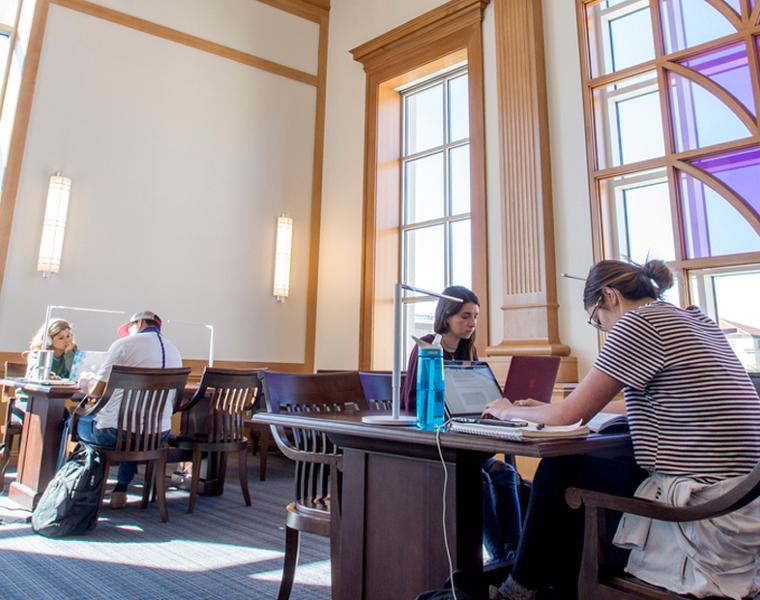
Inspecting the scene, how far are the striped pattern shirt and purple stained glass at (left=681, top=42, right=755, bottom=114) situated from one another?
2814mm

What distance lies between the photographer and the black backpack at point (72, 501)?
2.59m

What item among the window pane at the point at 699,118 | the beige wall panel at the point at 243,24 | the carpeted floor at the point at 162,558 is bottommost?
the carpeted floor at the point at 162,558

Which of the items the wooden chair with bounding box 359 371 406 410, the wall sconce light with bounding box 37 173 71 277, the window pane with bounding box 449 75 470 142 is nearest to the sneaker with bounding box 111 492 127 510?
the wooden chair with bounding box 359 371 406 410

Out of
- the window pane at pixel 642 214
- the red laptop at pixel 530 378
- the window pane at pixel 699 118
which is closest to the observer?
the red laptop at pixel 530 378

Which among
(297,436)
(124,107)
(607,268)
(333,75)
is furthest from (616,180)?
(124,107)

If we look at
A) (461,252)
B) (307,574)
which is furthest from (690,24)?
(307,574)

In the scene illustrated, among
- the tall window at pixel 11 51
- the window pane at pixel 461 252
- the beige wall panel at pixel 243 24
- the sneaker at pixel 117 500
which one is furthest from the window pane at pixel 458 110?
the sneaker at pixel 117 500

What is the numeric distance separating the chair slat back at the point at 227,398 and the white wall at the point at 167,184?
71.8 inches

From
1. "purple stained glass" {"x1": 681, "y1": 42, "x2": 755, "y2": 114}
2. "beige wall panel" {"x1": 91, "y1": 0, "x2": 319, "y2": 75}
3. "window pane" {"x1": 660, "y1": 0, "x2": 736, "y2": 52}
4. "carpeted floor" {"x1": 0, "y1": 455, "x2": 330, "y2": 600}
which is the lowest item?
"carpeted floor" {"x1": 0, "y1": 455, "x2": 330, "y2": 600}

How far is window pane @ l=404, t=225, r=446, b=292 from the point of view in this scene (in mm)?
5133

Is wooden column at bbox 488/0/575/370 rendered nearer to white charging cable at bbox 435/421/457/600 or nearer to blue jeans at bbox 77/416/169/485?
blue jeans at bbox 77/416/169/485

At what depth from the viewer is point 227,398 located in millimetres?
3330

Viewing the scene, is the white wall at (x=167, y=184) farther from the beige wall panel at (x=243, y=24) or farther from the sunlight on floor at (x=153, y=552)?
the sunlight on floor at (x=153, y=552)

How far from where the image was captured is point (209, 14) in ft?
18.1
